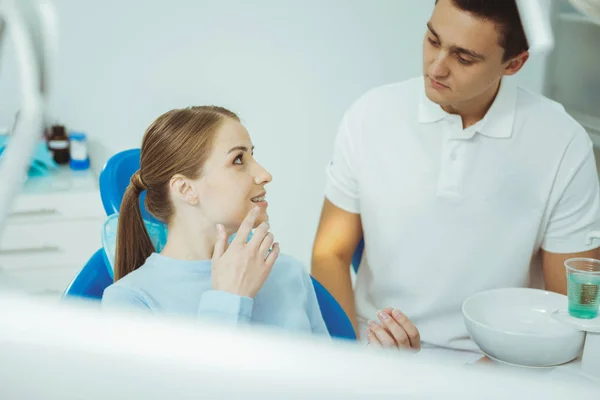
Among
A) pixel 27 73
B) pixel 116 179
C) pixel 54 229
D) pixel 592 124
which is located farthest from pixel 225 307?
pixel 592 124

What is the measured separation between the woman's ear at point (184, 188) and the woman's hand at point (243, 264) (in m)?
0.06

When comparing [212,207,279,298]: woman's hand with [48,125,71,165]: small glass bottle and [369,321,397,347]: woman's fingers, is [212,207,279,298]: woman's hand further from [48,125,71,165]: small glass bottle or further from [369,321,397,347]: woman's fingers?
[48,125,71,165]: small glass bottle

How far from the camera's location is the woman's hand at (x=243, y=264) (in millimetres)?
540

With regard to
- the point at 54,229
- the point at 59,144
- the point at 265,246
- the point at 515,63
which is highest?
the point at 515,63

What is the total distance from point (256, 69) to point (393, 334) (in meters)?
0.90

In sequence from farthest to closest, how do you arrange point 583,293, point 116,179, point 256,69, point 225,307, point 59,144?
point 256,69, point 59,144, point 116,179, point 583,293, point 225,307

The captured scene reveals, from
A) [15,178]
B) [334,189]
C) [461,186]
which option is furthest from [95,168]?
[15,178]

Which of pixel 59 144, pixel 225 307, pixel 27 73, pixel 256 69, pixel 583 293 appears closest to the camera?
pixel 27 73

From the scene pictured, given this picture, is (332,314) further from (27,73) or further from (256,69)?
(256,69)

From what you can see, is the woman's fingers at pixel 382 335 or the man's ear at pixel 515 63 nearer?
the woman's fingers at pixel 382 335

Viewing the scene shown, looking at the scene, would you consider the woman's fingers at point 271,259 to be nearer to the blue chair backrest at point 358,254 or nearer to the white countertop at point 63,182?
the blue chair backrest at point 358,254

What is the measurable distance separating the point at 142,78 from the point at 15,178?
4.02 ft

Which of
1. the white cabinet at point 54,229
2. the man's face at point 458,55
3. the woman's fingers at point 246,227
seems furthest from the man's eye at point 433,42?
the white cabinet at point 54,229

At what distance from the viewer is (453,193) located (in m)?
0.89
